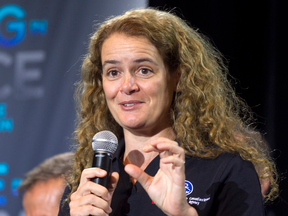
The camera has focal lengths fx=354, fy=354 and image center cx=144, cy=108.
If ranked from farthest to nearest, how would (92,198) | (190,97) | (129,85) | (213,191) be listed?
(190,97)
(129,85)
(213,191)
(92,198)

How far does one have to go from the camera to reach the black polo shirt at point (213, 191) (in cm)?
138

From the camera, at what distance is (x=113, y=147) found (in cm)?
136

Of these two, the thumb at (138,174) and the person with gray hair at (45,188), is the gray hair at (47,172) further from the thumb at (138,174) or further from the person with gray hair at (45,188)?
the thumb at (138,174)

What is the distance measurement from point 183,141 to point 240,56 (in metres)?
1.76

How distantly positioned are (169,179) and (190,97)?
61 centimetres

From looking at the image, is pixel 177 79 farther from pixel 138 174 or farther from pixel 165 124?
pixel 138 174

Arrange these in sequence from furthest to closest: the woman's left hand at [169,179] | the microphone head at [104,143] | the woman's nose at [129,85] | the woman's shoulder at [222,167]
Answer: the woman's nose at [129,85] → the woman's shoulder at [222,167] → the microphone head at [104,143] → the woman's left hand at [169,179]

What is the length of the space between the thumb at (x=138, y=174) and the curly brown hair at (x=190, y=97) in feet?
1.24

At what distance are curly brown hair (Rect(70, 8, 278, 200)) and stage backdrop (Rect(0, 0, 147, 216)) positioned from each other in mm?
1663

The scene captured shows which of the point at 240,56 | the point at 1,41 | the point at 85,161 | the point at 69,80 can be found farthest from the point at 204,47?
the point at 1,41

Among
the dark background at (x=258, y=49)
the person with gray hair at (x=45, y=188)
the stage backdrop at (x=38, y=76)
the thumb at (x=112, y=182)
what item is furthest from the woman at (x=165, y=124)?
the stage backdrop at (x=38, y=76)

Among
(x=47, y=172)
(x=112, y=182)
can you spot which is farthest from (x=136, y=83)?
(x=47, y=172)

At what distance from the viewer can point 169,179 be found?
1239mm

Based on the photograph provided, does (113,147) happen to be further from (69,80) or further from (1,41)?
(1,41)
